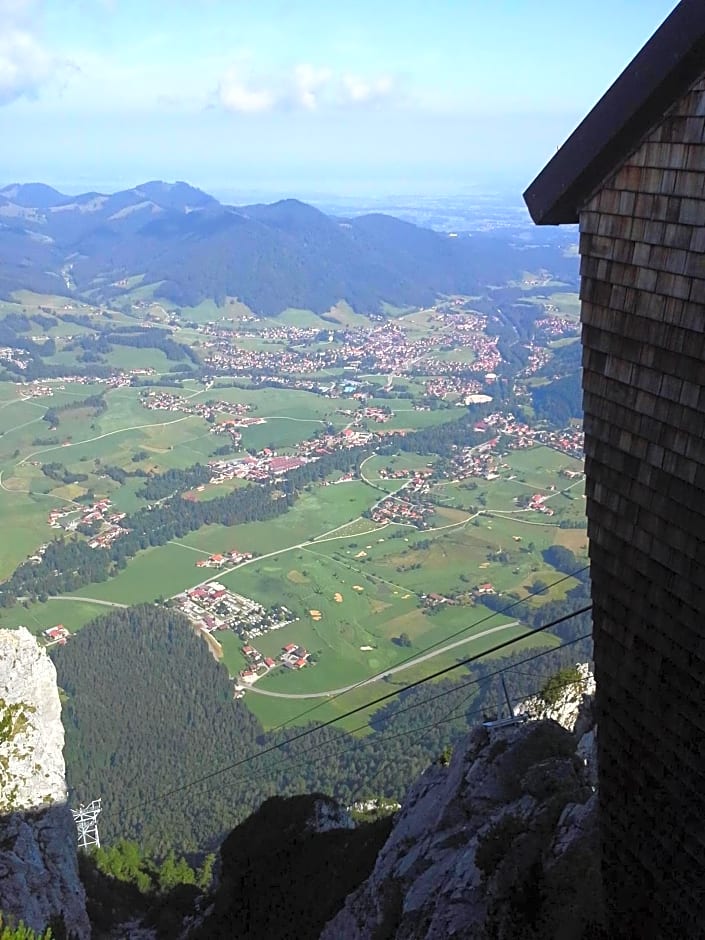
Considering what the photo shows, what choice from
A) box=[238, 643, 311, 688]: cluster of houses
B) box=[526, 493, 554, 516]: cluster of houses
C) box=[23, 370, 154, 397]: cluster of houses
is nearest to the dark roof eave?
box=[238, 643, 311, 688]: cluster of houses

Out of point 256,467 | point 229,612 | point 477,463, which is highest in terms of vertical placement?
point 229,612

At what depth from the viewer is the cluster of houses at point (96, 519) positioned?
72.1 m

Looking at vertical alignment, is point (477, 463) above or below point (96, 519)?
below

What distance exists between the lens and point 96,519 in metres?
76.4

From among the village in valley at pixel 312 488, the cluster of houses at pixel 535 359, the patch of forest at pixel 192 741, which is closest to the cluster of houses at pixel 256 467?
the village in valley at pixel 312 488

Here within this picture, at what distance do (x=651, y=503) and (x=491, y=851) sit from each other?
612 cm

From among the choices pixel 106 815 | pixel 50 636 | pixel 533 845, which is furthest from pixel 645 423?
pixel 50 636

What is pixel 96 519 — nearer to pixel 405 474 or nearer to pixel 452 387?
pixel 405 474

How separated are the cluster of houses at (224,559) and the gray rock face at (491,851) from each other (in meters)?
54.0

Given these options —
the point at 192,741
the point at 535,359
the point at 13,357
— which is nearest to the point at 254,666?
the point at 192,741

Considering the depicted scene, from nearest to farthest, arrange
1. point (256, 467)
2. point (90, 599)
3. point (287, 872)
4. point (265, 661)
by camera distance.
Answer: point (287, 872), point (265, 661), point (90, 599), point (256, 467)

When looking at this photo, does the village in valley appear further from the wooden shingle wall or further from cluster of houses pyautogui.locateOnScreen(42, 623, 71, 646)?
the wooden shingle wall

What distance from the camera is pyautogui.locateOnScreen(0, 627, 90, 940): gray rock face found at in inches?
655

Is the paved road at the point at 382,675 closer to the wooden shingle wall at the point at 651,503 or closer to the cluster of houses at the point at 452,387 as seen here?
the wooden shingle wall at the point at 651,503
